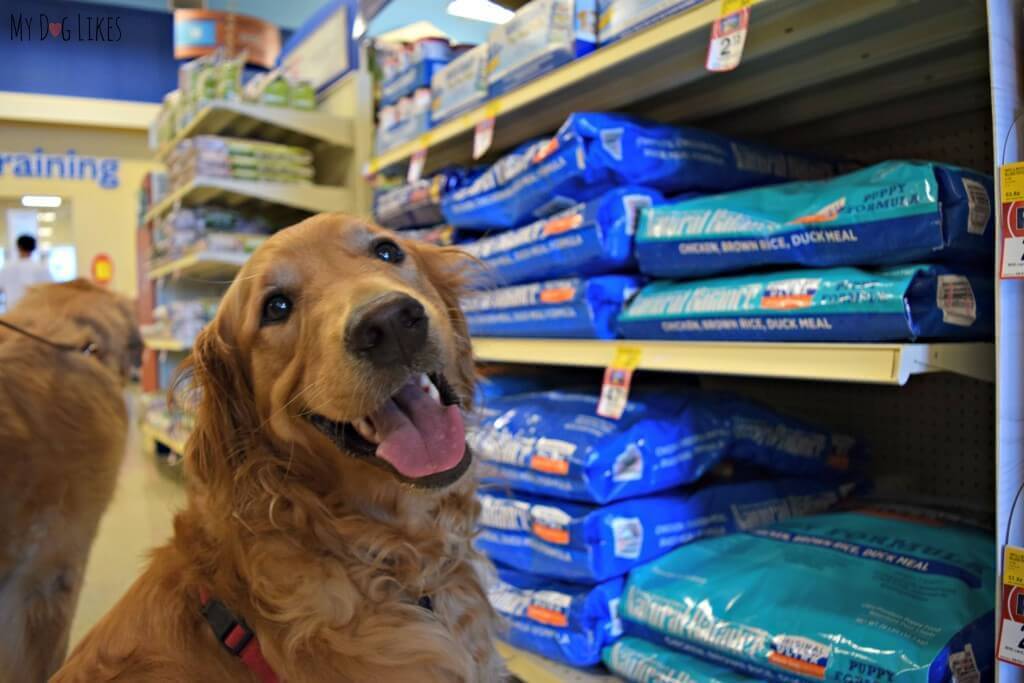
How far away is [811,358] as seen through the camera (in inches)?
50.8

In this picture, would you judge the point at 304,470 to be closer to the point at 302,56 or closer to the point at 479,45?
the point at 479,45

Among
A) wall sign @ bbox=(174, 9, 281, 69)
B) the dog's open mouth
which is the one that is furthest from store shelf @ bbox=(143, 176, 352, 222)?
the dog's open mouth

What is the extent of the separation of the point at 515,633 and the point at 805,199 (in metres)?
1.11

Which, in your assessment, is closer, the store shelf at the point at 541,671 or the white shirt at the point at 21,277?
the store shelf at the point at 541,671

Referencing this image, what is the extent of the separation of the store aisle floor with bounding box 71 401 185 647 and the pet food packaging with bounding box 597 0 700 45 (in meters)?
1.42

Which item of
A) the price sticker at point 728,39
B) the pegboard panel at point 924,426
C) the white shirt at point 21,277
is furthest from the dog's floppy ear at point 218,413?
the white shirt at point 21,277

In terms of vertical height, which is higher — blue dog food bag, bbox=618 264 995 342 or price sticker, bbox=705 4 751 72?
price sticker, bbox=705 4 751 72

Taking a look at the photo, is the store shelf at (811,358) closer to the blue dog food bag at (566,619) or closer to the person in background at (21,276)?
the blue dog food bag at (566,619)

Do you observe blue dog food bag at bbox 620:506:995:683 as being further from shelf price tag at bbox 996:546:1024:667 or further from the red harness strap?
the red harness strap

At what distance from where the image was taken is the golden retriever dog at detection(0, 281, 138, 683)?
1596 mm

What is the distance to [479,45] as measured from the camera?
219cm

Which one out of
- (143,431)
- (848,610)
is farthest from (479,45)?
(143,431)

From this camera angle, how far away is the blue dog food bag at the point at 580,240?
172 centimetres

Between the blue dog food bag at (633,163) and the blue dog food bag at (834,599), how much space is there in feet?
2.61
